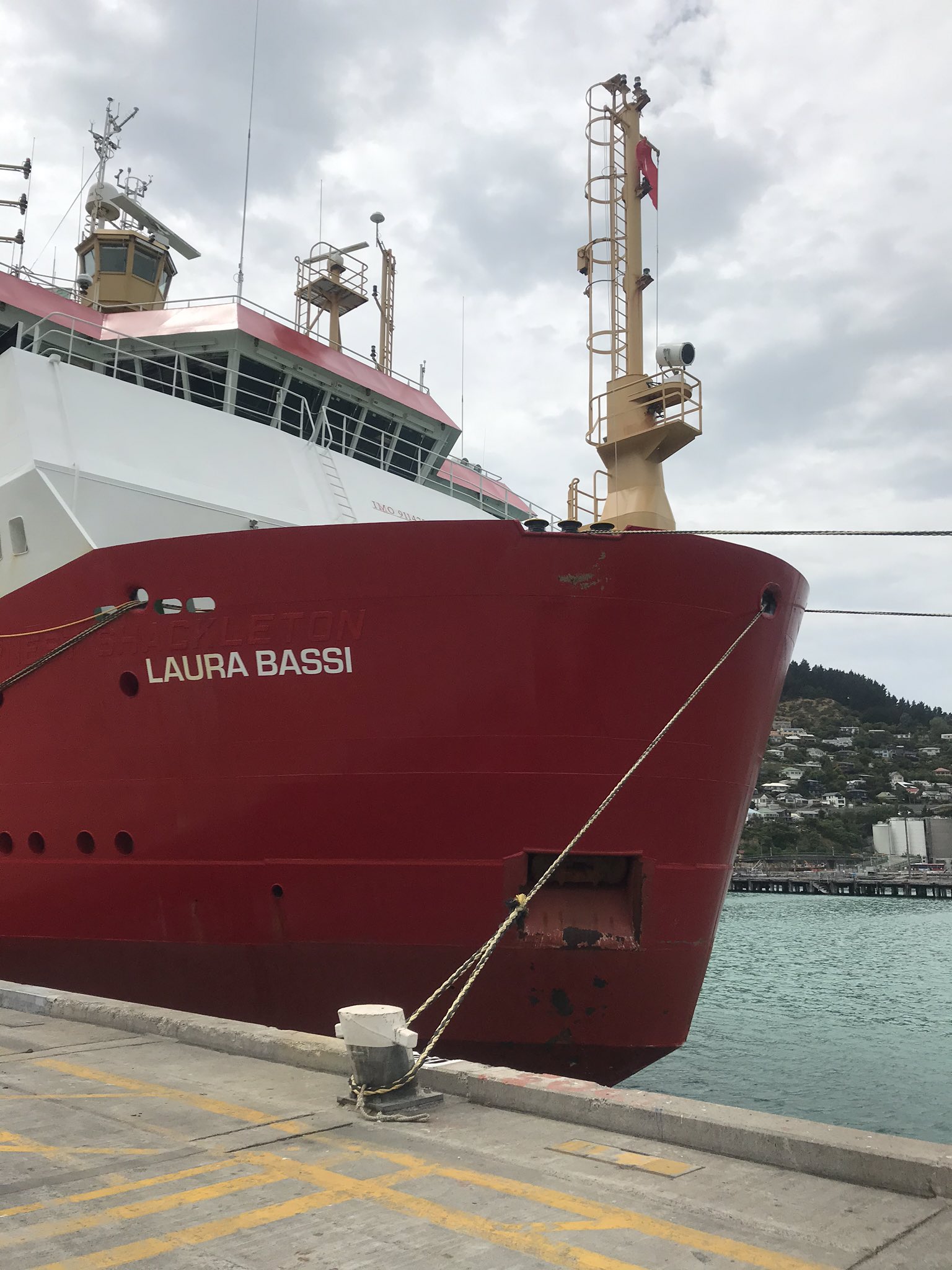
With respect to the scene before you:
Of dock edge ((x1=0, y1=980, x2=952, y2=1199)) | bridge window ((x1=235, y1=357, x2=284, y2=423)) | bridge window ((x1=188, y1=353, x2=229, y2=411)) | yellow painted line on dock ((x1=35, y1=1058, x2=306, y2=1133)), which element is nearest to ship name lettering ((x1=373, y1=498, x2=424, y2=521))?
bridge window ((x1=235, y1=357, x2=284, y2=423))

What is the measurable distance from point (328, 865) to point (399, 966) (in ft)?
3.27

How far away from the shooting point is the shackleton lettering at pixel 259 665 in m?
7.98

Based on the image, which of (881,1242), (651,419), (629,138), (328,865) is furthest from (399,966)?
(629,138)

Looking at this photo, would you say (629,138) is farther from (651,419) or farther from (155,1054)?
(155,1054)

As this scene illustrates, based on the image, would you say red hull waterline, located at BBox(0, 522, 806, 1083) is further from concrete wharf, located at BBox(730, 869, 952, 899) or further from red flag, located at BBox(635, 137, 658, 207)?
concrete wharf, located at BBox(730, 869, 952, 899)

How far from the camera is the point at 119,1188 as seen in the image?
12.4ft

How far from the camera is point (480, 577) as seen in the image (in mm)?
7824

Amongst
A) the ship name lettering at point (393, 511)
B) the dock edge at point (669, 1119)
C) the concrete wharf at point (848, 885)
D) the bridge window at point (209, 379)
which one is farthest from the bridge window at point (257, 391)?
the concrete wharf at point (848, 885)

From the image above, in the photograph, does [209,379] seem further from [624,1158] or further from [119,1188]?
[624,1158]

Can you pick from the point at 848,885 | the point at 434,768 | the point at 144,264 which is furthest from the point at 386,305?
the point at 848,885

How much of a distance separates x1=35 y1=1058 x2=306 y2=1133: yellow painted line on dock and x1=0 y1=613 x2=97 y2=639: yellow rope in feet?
13.2

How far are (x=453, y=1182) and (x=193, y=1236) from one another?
3.27ft

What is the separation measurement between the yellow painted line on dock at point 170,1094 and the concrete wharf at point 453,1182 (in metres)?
0.02

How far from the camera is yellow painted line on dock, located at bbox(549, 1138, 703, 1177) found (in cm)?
391
